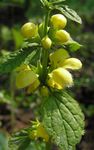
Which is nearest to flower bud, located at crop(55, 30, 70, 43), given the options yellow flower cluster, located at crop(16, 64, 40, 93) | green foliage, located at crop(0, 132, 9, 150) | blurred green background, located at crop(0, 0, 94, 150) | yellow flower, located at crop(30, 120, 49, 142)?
yellow flower cluster, located at crop(16, 64, 40, 93)

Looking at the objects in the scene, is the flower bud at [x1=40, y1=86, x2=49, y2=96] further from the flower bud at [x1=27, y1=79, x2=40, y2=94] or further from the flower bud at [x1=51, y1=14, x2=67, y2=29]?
the flower bud at [x1=51, y1=14, x2=67, y2=29]

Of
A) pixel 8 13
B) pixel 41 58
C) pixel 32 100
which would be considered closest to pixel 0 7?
pixel 8 13

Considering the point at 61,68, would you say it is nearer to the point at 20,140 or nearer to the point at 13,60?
the point at 13,60

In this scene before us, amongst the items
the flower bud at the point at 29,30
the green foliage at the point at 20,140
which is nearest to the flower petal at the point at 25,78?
the flower bud at the point at 29,30

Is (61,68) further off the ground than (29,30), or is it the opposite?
(29,30)

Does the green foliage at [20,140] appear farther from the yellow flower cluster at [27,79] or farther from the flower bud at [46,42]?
the flower bud at [46,42]

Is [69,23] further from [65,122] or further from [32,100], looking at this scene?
[65,122]

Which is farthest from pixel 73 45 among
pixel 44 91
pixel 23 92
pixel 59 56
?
pixel 23 92
